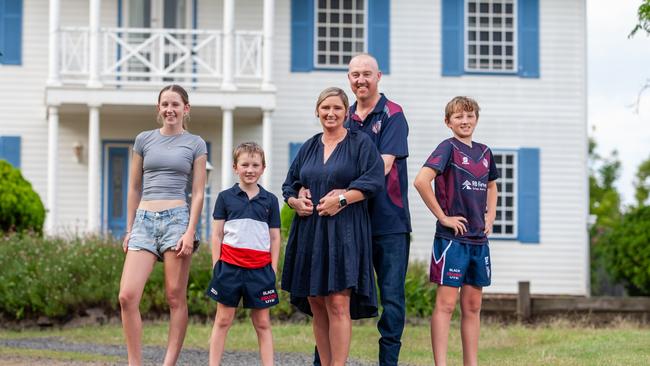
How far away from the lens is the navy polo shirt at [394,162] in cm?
719

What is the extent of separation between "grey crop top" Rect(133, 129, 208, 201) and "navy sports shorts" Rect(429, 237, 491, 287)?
1.67 meters

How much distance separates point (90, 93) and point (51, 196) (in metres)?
1.70

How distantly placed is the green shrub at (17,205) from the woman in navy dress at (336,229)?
1057 centimetres

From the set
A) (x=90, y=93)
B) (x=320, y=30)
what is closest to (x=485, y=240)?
(x=90, y=93)

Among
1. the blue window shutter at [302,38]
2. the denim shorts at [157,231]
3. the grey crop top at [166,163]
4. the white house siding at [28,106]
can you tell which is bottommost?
the denim shorts at [157,231]

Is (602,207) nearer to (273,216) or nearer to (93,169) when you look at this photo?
(93,169)

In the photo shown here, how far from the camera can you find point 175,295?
7453 millimetres

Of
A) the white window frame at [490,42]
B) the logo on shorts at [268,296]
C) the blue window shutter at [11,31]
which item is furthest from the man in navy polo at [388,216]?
the blue window shutter at [11,31]

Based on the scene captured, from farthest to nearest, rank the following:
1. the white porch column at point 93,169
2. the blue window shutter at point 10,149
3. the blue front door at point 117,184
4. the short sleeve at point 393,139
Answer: the blue front door at point 117,184, the blue window shutter at point 10,149, the white porch column at point 93,169, the short sleeve at point 393,139

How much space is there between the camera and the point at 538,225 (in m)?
20.2

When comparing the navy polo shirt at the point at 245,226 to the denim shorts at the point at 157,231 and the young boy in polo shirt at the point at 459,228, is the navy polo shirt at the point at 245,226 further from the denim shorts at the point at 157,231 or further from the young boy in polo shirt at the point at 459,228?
the young boy in polo shirt at the point at 459,228

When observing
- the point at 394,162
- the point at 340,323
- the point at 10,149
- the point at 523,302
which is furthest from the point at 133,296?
the point at 10,149

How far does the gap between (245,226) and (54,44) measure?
11.7 meters

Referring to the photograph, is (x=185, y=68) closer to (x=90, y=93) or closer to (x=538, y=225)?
(x=90, y=93)
